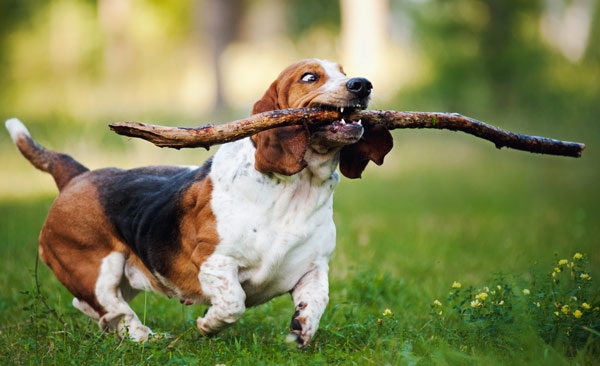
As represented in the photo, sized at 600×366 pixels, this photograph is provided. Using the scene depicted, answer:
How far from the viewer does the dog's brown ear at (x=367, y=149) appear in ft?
13.7

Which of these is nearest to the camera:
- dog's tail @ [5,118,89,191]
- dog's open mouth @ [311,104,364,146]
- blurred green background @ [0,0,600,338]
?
dog's open mouth @ [311,104,364,146]

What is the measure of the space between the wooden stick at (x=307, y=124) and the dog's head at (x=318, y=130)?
0.25 ft

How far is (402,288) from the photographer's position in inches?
228

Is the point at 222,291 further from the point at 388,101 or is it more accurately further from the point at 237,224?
the point at 388,101

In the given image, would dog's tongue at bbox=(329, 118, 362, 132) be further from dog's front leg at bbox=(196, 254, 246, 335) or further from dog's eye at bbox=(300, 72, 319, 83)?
dog's front leg at bbox=(196, 254, 246, 335)

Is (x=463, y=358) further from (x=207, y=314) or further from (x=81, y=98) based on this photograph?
(x=81, y=98)

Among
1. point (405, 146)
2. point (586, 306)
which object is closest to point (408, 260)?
point (586, 306)

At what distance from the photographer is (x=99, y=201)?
4852 mm

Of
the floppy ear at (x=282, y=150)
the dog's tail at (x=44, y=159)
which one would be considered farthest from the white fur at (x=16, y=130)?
the floppy ear at (x=282, y=150)

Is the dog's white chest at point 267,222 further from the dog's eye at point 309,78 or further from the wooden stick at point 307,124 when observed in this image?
the dog's eye at point 309,78

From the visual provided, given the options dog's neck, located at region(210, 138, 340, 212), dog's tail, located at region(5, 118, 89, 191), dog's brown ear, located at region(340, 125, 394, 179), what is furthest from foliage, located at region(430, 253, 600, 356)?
dog's tail, located at region(5, 118, 89, 191)

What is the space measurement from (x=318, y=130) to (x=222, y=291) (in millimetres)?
1142

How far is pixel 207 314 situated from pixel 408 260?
3322mm

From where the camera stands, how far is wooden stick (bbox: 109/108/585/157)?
12.3ft
